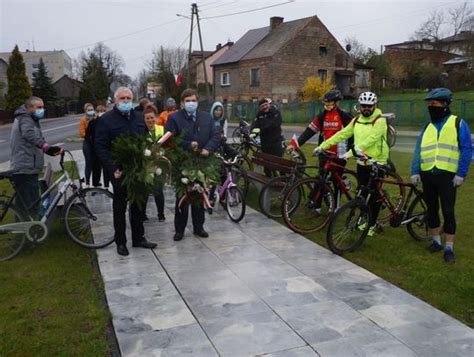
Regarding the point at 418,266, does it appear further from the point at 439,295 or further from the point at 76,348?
the point at 76,348

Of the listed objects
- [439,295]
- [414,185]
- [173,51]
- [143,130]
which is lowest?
[439,295]

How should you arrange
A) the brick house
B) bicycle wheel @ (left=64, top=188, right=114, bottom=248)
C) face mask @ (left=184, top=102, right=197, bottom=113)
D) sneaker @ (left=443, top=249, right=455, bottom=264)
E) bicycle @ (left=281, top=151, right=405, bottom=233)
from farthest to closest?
1. the brick house
2. bicycle @ (left=281, top=151, right=405, bottom=233)
3. face mask @ (left=184, top=102, right=197, bottom=113)
4. bicycle wheel @ (left=64, top=188, right=114, bottom=248)
5. sneaker @ (left=443, top=249, right=455, bottom=264)

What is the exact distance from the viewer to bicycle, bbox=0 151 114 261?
226 inches

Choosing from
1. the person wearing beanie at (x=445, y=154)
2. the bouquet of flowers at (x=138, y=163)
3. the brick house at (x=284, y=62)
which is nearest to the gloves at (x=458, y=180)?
the person wearing beanie at (x=445, y=154)

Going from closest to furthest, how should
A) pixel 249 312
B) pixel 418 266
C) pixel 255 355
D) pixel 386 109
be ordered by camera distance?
pixel 255 355 < pixel 249 312 < pixel 418 266 < pixel 386 109

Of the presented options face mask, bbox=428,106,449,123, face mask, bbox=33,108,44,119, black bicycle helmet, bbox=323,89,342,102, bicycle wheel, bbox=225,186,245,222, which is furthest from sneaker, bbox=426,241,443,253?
face mask, bbox=33,108,44,119

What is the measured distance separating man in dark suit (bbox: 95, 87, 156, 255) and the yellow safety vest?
133 inches

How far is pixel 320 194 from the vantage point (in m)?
6.77

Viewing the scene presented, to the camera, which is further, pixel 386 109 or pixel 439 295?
pixel 386 109

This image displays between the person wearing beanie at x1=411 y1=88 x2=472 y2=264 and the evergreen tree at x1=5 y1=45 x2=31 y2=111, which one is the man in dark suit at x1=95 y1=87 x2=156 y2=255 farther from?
the evergreen tree at x1=5 y1=45 x2=31 y2=111

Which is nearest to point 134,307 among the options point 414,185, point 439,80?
point 414,185

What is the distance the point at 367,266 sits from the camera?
214 inches

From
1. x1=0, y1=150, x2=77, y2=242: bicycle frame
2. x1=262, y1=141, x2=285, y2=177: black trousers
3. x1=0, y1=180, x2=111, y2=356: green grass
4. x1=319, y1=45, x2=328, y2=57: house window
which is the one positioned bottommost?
x1=0, y1=180, x2=111, y2=356: green grass

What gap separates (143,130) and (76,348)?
2901mm
